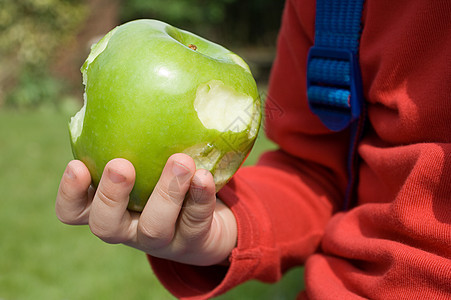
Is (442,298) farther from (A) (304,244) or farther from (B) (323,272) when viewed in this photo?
(A) (304,244)

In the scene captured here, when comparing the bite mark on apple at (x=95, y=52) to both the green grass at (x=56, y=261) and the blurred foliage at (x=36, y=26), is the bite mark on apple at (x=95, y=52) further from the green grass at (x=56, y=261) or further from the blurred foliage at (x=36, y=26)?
the blurred foliage at (x=36, y=26)

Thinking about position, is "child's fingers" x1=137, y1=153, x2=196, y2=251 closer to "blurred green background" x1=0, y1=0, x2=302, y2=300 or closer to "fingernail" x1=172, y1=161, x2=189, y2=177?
"fingernail" x1=172, y1=161, x2=189, y2=177

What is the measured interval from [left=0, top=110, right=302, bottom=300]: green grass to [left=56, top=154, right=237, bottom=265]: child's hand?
Answer: 1163 mm

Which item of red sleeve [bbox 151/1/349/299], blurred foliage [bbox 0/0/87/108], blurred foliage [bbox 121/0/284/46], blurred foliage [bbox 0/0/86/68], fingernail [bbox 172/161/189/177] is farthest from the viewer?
blurred foliage [bbox 121/0/284/46]

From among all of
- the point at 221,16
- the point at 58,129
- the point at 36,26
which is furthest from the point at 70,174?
the point at 221,16

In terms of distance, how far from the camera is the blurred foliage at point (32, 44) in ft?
16.2

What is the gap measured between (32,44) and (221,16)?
3.21 metres

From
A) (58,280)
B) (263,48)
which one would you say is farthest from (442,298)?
(263,48)

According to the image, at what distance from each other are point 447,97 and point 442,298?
0.28m

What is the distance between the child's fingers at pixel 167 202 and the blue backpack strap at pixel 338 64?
13.0 inches

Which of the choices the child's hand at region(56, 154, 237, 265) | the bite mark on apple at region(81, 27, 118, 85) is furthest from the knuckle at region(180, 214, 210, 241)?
the bite mark on apple at region(81, 27, 118, 85)

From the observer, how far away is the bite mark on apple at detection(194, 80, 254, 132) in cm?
72

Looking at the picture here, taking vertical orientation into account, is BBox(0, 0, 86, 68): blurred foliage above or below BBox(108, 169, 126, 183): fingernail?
below

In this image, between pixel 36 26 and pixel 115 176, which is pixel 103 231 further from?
pixel 36 26
